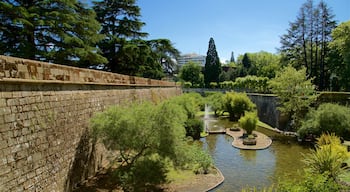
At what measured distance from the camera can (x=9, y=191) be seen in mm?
4395

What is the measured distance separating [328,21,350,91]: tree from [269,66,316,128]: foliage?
1034 centimetres

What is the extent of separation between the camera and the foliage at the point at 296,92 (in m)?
18.0

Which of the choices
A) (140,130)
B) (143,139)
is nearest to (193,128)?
(143,139)

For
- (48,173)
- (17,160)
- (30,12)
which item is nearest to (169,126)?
(48,173)

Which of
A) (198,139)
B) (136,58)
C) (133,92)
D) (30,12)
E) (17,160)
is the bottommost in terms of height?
(198,139)

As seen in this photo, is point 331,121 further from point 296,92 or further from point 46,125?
point 46,125

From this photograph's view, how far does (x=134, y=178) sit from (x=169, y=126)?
1.72 metres

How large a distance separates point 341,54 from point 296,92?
1278 centimetres

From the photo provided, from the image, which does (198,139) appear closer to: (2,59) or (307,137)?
(307,137)

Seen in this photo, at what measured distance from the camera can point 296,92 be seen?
18234 millimetres

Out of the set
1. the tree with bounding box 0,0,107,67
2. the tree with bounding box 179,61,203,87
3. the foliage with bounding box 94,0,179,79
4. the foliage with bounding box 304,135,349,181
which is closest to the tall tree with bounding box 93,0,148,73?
the foliage with bounding box 94,0,179,79

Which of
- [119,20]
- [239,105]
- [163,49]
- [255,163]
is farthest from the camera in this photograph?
[239,105]

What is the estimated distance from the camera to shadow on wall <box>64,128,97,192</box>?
6783 mm

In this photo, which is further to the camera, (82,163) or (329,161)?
(329,161)
